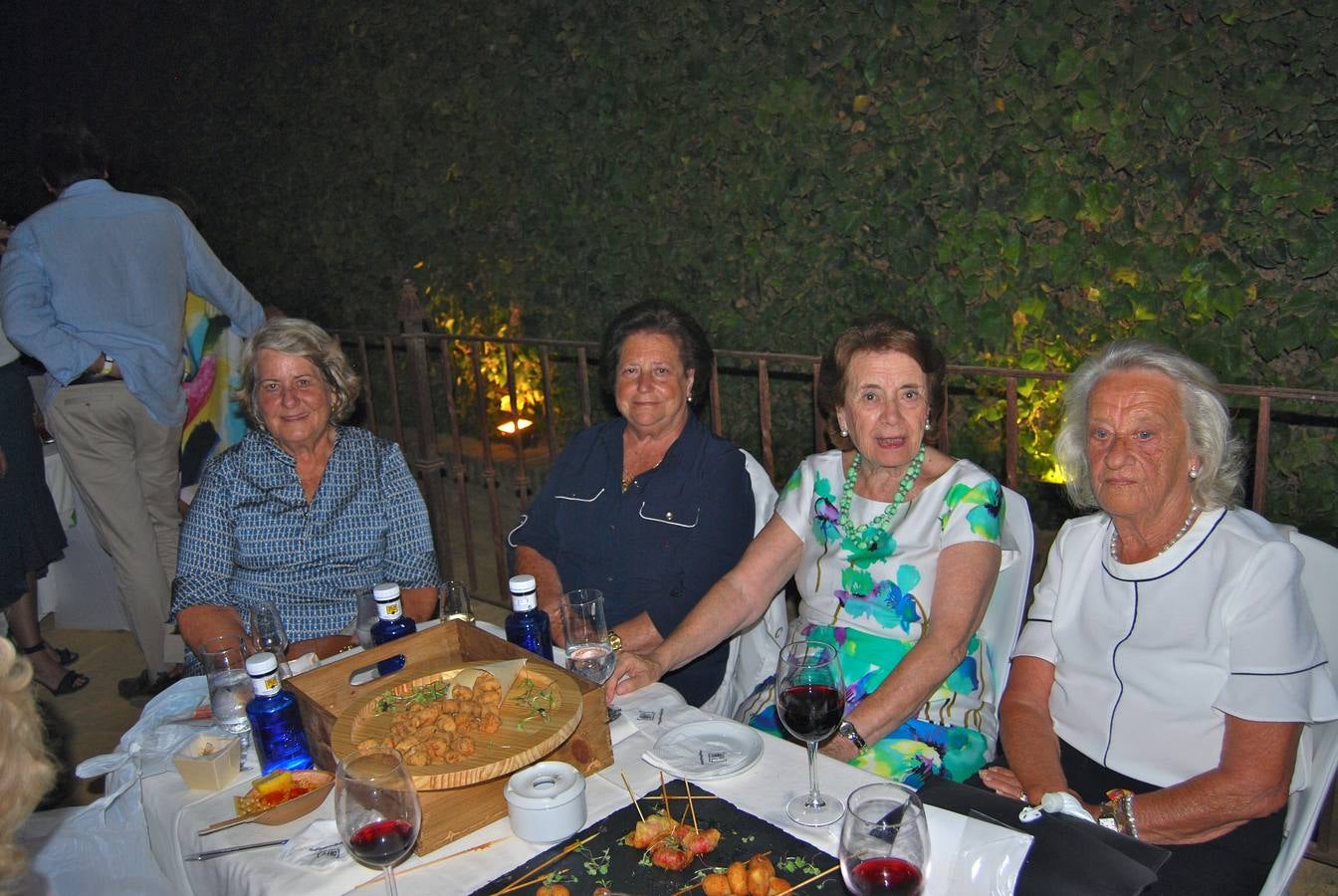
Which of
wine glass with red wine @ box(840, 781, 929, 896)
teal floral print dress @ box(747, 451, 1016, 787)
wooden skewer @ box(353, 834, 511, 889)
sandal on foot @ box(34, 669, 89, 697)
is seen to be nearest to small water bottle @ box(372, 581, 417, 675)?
wooden skewer @ box(353, 834, 511, 889)

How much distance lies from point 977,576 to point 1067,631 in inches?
7.4

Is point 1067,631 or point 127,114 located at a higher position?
point 127,114

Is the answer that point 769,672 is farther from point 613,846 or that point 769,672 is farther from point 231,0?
point 231,0

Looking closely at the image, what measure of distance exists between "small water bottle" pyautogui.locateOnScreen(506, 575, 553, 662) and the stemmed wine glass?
108mm

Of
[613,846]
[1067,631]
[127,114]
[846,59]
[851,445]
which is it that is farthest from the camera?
[127,114]

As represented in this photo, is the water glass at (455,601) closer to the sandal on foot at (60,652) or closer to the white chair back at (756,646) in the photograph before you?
the white chair back at (756,646)

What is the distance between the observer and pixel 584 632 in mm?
1668

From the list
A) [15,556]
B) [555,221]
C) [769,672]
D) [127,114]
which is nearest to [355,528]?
[769,672]

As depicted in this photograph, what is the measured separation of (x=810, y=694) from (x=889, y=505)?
29.9 inches

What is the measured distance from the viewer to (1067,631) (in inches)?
73.9

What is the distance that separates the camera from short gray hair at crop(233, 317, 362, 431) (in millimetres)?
2533

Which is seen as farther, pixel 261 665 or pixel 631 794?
pixel 261 665

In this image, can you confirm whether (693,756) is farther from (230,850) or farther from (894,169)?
(894,169)

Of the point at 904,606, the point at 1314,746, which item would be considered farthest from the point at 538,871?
the point at 1314,746
